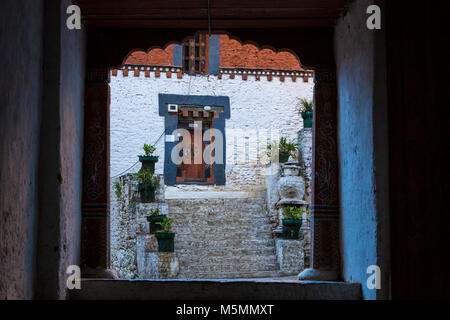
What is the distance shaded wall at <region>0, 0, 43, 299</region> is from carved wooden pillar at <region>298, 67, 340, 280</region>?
2203 millimetres

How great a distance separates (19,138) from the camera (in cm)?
295

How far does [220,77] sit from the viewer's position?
1500 centimetres

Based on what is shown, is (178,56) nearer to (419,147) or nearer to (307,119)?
(307,119)

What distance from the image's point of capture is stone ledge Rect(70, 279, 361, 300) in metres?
3.89

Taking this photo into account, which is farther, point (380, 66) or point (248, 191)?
point (248, 191)

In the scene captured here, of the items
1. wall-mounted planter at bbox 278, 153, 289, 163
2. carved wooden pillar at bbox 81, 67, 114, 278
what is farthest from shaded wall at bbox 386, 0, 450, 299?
wall-mounted planter at bbox 278, 153, 289, 163

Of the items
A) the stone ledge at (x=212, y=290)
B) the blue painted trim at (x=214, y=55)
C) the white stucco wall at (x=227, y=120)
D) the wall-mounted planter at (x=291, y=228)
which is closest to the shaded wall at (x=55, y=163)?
the stone ledge at (x=212, y=290)

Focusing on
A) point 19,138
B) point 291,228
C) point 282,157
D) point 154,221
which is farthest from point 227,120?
point 19,138

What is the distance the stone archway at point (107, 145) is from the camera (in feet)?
14.4

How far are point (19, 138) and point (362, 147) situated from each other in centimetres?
222

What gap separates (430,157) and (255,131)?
466 inches

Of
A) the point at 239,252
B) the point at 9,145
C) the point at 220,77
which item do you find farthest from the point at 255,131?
the point at 9,145

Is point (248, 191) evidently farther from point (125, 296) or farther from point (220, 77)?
point (125, 296)

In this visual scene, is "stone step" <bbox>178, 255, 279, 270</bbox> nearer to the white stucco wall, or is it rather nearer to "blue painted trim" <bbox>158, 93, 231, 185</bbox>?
the white stucco wall
